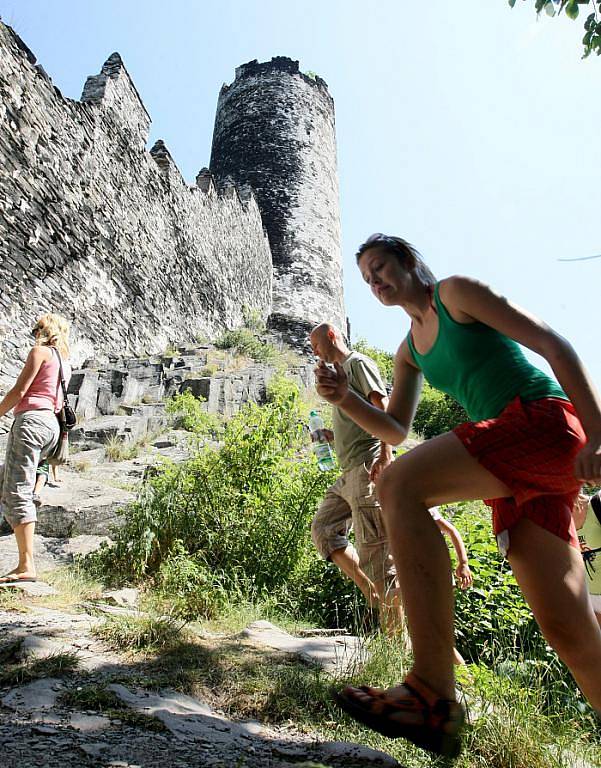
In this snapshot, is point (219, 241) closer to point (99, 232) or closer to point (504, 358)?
point (99, 232)

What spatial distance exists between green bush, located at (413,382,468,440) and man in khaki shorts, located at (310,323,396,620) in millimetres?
9285

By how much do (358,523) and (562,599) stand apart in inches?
59.9

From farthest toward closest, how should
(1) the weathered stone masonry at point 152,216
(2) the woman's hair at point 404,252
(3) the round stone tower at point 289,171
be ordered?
(3) the round stone tower at point 289,171, (1) the weathered stone masonry at point 152,216, (2) the woman's hair at point 404,252

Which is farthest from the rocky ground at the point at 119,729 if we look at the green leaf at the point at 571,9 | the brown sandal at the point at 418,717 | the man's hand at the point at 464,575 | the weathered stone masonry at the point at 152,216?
the weathered stone masonry at the point at 152,216

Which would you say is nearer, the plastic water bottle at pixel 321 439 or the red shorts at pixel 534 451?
the red shorts at pixel 534 451

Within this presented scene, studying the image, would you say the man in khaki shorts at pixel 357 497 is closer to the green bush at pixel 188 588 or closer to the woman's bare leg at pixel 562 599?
the green bush at pixel 188 588

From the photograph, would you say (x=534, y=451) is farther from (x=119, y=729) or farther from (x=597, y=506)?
(x=597, y=506)

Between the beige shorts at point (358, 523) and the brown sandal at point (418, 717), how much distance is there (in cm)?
141

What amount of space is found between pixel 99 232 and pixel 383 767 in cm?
999

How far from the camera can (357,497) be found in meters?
2.90

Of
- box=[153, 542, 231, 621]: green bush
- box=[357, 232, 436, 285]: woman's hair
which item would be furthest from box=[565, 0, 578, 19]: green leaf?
box=[153, 542, 231, 621]: green bush

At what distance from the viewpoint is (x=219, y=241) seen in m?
15.7

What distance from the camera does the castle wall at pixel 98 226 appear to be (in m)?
7.87

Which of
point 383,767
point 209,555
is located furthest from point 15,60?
point 383,767
